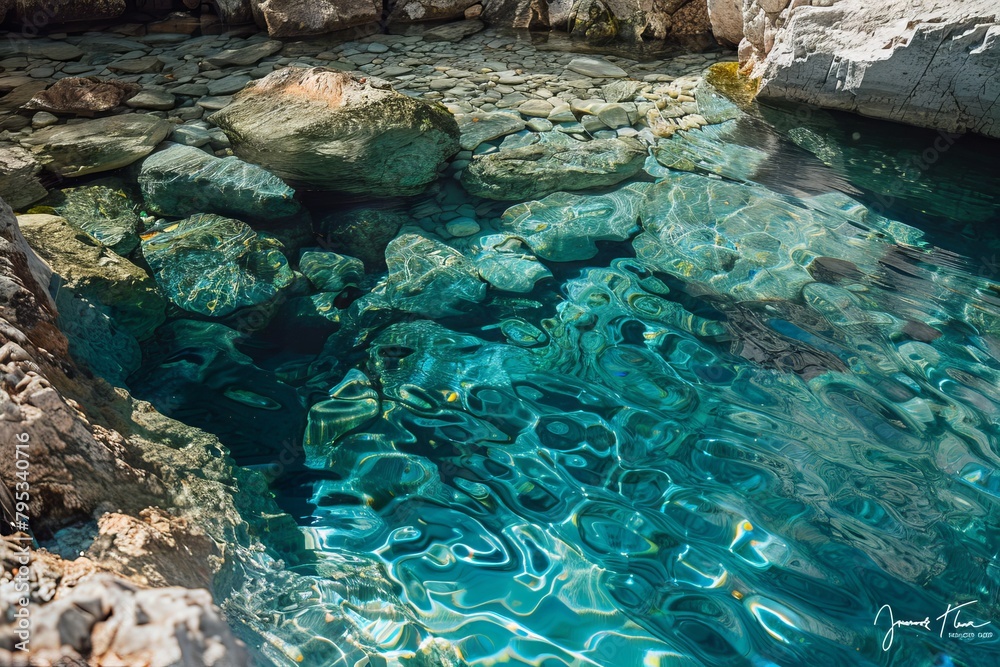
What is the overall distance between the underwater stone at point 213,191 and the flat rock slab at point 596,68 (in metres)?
2.98

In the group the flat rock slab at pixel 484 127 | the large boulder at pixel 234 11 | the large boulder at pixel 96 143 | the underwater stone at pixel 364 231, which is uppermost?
the large boulder at pixel 234 11

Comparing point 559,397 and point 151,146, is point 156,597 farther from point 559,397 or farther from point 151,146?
point 151,146

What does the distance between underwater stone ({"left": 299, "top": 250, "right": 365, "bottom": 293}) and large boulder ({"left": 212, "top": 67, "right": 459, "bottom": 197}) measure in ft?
1.86

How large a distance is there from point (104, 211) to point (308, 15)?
132 inches

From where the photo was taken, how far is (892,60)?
15.2 feet

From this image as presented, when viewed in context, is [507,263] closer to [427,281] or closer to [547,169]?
[427,281]

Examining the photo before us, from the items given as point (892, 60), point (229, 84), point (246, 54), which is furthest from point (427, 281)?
point (246, 54)

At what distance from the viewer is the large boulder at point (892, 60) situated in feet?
14.3

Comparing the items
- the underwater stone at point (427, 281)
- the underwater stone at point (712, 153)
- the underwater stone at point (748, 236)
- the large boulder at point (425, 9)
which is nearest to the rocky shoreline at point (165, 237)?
the underwater stone at point (427, 281)

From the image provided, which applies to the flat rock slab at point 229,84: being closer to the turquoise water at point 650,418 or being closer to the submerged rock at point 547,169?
the turquoise water at point 650,418

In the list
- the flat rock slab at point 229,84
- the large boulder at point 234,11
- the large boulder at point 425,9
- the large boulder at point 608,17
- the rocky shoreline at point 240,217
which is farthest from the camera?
the large boulder at point 425,9

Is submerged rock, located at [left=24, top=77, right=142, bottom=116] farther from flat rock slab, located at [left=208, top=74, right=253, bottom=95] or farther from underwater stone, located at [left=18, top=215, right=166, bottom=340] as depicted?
underwater stone, located at [left=18, top=215, right=166, bottom=340]

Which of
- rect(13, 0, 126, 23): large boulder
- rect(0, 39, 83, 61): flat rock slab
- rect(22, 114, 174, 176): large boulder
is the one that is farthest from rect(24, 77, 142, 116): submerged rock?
rect(13, 0, 126, 23): large boulder

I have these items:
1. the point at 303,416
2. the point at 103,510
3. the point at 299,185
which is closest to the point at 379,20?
the point at 299,185
